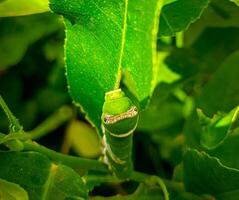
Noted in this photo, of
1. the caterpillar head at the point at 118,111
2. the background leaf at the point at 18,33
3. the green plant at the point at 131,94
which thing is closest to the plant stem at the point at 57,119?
the green plant at the point at 131,94

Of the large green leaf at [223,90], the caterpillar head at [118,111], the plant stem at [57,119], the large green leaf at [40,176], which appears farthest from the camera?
the plant stem at [57,119]

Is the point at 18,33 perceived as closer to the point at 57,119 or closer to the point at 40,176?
the point at 57,119

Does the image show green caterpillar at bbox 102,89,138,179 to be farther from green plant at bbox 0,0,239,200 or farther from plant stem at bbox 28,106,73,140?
plant stem at bbox 28,106,73,140

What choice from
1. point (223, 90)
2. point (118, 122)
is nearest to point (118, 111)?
point (118, 122)

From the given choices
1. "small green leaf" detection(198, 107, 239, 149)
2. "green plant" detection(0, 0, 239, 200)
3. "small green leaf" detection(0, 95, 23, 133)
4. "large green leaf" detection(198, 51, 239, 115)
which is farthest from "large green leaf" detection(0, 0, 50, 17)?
"large green leaf" detection(198, 51, 239, 115)

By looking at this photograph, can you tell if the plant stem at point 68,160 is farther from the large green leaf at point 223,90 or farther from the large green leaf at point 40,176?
the large green leaf at point 223,90

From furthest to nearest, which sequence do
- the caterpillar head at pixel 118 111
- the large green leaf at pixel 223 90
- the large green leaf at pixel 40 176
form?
the large green leaf at pixel 223 90, the large green leaf at pixel 40 176, the caterpillar head at pixel 118 111

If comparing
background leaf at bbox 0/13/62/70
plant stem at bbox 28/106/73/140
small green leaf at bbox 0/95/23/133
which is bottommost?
plant stem at bbox 28/106/73/140
